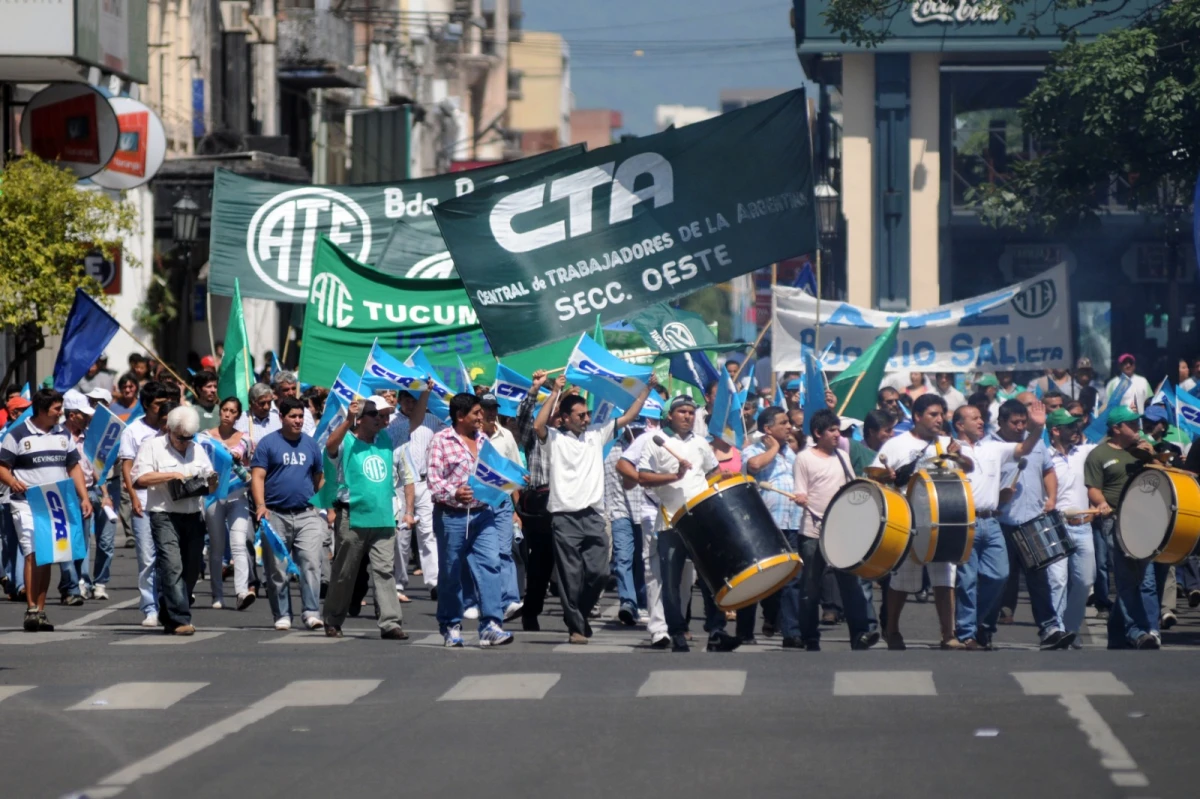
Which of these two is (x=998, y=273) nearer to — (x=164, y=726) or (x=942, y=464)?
(x=942, y=464)

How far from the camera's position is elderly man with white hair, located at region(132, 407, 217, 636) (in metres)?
14.3

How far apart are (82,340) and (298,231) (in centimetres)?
283

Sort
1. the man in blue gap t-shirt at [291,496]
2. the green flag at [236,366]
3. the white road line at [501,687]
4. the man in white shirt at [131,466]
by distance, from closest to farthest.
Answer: the white road line at [501,687] → the man in blue gap t-shirt at [291,496] → the man in white shirt at [131,466] → the green flag at [236,366]

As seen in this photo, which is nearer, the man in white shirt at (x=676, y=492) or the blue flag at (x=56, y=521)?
the man in white shirt at (x=676, y=492)

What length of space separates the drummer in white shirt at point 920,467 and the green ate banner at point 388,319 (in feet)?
16.9

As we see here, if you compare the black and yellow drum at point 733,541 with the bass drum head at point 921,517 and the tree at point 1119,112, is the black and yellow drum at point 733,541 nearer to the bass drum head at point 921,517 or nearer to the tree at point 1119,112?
the bass drum head at point 921,517

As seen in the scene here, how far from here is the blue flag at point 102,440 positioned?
1753 centimetres

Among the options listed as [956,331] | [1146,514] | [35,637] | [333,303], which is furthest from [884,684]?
[956,331]

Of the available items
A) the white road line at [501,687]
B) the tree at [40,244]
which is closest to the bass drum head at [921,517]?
the white road line at [501,687]

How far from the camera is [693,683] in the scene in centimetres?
1106

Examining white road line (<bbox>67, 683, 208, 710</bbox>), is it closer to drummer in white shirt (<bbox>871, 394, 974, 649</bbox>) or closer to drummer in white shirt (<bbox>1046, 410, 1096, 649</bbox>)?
drummer in white shirt (<bbox>871, 394, 974, 649</bbox>)

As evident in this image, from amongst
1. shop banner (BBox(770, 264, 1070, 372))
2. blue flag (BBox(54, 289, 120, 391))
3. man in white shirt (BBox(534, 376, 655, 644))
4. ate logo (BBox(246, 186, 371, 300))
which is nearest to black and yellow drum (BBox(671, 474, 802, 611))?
man in white shirt (BBox(534, 376, 655, 644))

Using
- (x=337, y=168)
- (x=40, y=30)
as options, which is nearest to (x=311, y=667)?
(x=40, y=30)

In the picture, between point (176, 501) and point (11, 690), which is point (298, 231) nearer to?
point (176, 501)
